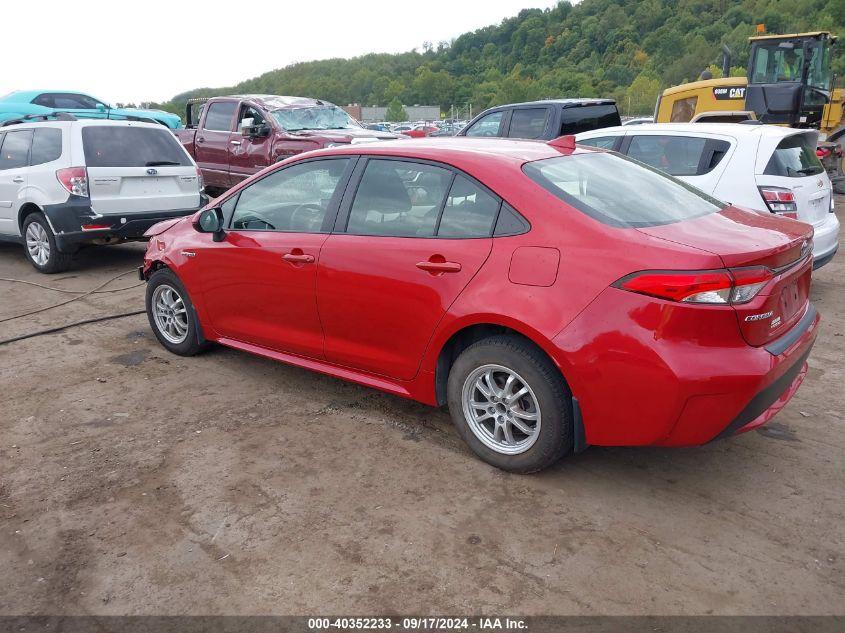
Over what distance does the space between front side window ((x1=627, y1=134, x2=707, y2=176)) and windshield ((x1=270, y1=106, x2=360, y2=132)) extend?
6220mm

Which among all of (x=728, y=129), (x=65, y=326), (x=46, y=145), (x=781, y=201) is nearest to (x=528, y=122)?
(x=728, y=129)

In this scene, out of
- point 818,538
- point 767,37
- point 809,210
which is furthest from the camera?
point 767,37

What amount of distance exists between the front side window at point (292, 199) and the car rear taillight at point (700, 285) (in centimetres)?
202

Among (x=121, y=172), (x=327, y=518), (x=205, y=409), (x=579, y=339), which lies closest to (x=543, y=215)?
(x=579, y=339)

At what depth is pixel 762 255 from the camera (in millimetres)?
3102

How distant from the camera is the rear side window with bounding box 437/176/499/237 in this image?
3559 mm

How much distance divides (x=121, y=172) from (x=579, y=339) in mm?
6545

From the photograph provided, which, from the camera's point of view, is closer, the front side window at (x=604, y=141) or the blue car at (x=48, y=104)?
the front side window at (x=604, y=141)

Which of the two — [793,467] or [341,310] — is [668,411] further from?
[341,310]

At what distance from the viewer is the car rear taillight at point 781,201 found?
6.20 meters

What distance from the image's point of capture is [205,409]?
Result: 14.6 feet

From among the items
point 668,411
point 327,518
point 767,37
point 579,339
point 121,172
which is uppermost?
point 767,37

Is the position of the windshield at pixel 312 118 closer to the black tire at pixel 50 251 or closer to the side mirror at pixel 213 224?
the black tire at pixel 50 251

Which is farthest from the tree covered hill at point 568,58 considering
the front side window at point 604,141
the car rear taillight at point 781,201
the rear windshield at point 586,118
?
the car rear taillight at point 781,201
